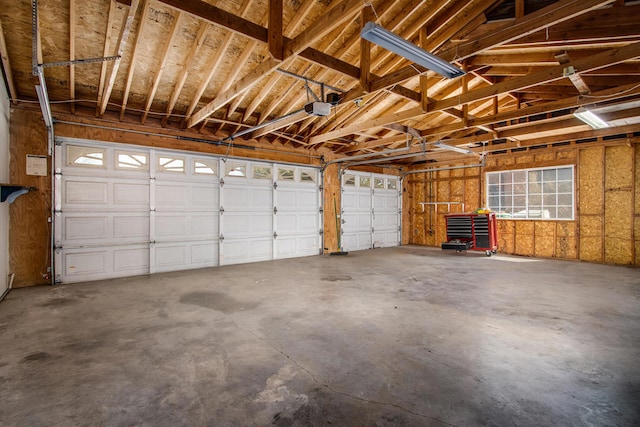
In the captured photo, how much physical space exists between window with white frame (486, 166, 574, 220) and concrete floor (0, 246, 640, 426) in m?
3.86

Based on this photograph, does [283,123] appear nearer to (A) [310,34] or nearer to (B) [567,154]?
(A) [310,34]

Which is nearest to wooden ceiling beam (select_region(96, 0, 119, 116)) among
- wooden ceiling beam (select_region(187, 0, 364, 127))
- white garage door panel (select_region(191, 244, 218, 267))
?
wooden ceiling beam (select_region(187, 0, 364, 127))

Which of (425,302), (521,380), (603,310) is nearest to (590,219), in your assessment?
(603,310)

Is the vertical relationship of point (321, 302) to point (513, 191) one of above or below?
below

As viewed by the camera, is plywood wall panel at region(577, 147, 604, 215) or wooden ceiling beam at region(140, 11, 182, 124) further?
plywood wall panel at region(577, 147, 604, 215)

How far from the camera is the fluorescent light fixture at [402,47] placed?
2.73 m

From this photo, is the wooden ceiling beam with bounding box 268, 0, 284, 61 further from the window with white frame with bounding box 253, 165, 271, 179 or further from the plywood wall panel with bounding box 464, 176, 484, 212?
the plywood wall panel with bounding box 464, 176, 484, 212

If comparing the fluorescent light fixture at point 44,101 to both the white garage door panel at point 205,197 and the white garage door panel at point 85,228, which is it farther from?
the white garage door panel at point 205,197

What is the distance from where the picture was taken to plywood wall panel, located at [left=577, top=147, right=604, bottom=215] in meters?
7.75

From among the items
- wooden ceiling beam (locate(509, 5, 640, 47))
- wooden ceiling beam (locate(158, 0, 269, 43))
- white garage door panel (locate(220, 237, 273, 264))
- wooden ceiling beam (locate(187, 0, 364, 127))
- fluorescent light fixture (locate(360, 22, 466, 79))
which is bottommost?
white garage door panel (locate(220, 237, 273, 264))

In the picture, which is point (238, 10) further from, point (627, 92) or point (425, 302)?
point (627, 92)

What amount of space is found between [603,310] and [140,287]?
7118mm

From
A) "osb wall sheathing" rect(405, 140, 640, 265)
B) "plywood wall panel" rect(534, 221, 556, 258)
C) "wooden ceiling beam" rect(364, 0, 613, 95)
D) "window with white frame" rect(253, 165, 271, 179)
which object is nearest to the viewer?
"wooden ceiling beam" rect(364, 0, 613, 95)

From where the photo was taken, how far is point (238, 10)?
4.21 meters
